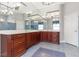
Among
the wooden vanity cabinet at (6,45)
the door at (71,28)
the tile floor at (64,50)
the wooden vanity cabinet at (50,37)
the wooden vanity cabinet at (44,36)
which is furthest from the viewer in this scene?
the wooden vanity cabinet at (44,36)

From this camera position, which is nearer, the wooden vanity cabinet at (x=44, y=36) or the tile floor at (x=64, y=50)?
the tile floor at (x=64, y=50)

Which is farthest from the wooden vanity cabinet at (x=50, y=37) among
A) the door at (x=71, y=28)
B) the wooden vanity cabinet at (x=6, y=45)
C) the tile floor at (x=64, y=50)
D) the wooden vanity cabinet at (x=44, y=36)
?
the wooden vanity cabinet at (x=6, y=45)

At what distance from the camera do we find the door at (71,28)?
5445 mm

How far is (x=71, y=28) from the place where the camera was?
591 centimetres

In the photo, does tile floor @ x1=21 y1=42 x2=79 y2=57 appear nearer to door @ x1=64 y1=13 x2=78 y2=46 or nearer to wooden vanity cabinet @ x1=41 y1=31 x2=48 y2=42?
door @ x1=64 y1=13 x2=78 y2=46

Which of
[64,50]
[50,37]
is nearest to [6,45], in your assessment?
[64,50]

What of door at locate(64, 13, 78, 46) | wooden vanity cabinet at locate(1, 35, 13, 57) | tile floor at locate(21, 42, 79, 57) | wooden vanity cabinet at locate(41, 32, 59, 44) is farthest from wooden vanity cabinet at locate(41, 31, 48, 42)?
wooden vanity cabinet at locate(1, 35, 13, 57)

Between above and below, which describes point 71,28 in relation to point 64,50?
above

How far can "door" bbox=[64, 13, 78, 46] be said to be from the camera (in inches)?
214

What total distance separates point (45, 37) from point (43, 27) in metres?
0.89

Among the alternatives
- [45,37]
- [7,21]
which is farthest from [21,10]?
[45,37]

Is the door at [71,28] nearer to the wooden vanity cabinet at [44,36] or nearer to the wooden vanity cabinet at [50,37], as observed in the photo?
the wooden vanity cabinet at [50,37]

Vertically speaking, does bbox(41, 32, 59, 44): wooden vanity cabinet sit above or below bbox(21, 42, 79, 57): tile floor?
above

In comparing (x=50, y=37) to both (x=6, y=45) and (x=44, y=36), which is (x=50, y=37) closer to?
(x=44, y=36)
